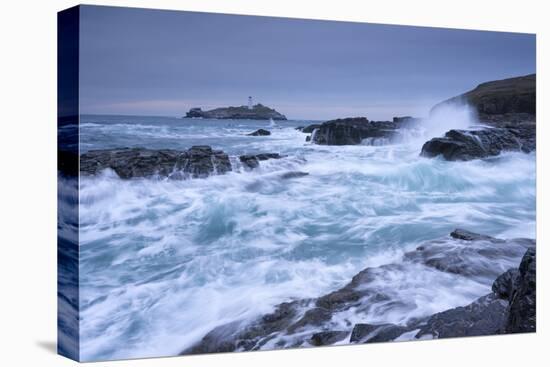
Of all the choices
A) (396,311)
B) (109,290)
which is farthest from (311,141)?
(109,290)

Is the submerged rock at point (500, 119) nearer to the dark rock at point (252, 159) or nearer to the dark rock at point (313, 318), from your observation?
the dark rock at point (252, 159)

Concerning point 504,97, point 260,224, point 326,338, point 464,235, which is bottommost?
point 326,338

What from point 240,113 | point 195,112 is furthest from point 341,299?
point 195,112

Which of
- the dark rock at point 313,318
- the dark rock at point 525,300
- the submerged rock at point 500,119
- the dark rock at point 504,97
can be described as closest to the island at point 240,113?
the dark rock at point 313,318

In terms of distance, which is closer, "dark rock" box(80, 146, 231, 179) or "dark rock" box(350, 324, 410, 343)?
"dark rock" box(80, 146, 231, 179)

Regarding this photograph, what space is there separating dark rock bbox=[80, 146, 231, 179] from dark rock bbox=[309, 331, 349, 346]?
1.85m

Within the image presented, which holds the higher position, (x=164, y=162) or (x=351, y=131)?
(x=351, y=131)

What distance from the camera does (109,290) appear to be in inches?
333

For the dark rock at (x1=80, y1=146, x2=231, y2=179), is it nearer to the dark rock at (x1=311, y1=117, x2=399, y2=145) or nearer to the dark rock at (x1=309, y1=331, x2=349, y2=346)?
the dark rock at (x1=311, y1=117, x2=399, y2=145)

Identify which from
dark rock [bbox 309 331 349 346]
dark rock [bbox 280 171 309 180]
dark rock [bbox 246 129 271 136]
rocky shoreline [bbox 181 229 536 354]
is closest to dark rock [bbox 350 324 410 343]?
rocky shoreline [bbox 181 229 536 354]

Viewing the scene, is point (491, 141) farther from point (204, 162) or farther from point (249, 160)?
point (204, 162)

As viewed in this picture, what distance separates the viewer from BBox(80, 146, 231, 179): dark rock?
8508mm

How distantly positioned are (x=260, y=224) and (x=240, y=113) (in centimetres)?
111

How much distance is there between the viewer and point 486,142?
10469mm
